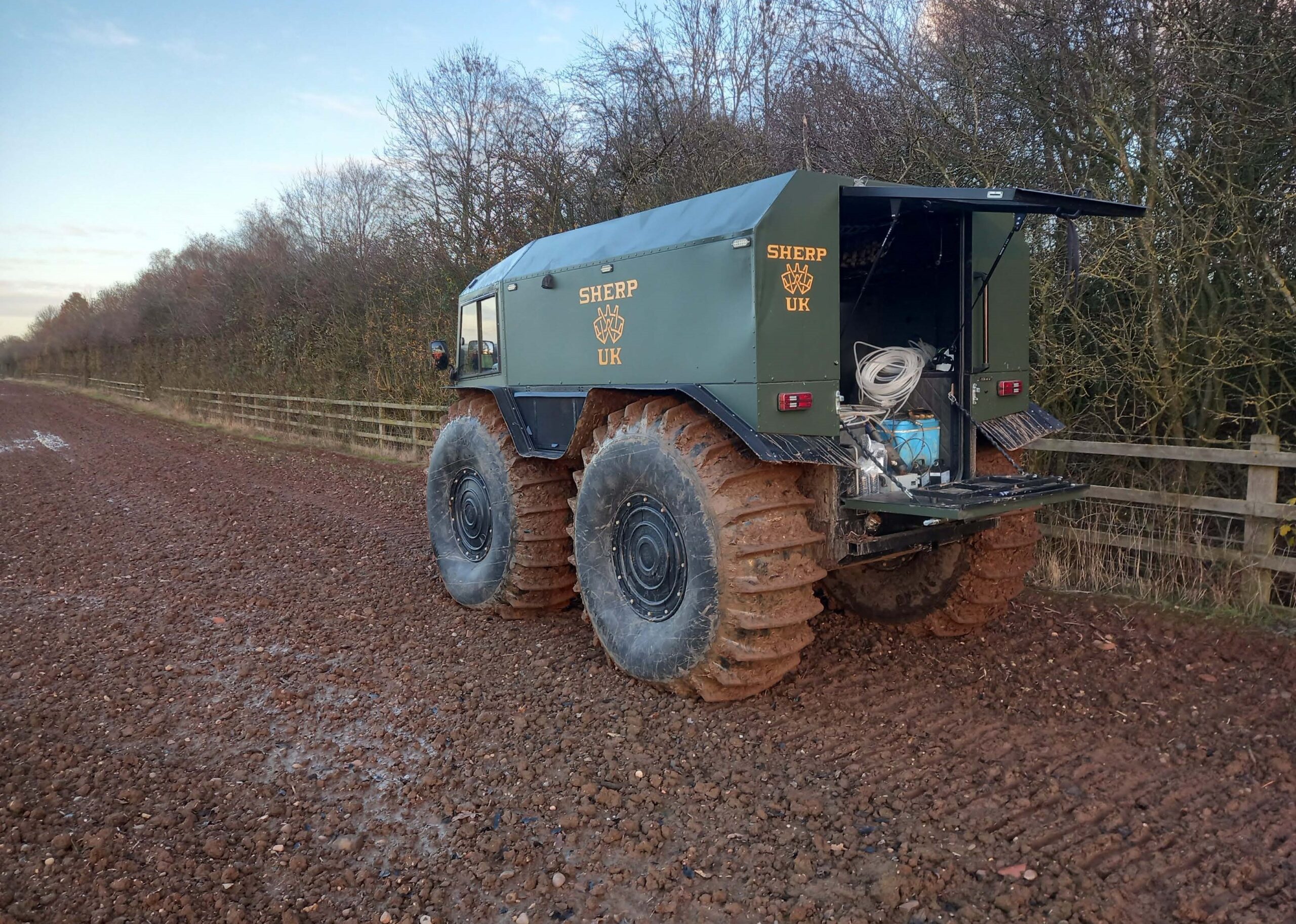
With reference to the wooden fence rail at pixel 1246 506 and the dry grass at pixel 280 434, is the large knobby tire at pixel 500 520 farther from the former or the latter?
the dry grass at pixel 280 434

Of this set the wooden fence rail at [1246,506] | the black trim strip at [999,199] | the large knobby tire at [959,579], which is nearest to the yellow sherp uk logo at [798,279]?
the black trim strip at [999,199]

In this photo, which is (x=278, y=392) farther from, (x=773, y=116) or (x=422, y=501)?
(x=773, y=116)

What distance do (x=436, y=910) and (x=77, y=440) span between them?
21442mm

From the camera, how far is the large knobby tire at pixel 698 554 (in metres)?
4.07

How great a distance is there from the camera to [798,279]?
4.11 m

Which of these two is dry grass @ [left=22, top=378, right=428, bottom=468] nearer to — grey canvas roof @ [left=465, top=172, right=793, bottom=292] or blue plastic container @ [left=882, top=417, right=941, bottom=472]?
grey canvas roof @ [left=465, top=172, right=793, bottom=292]

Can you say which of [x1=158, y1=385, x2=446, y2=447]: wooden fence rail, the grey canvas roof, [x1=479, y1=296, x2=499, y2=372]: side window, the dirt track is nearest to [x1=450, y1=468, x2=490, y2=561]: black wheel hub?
the dirt track

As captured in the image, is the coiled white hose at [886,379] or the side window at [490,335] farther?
the side window at [490,335]

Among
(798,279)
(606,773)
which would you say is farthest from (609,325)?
(606,773)

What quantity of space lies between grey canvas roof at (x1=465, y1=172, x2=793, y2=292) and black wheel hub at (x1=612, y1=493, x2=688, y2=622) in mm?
1407

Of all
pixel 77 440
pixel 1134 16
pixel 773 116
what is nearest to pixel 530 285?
pixel 1134 16

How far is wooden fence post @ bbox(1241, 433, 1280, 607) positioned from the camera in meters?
5.55

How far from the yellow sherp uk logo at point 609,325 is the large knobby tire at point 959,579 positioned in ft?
6.49

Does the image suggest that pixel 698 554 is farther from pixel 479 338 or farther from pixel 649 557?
pixel 479 338
